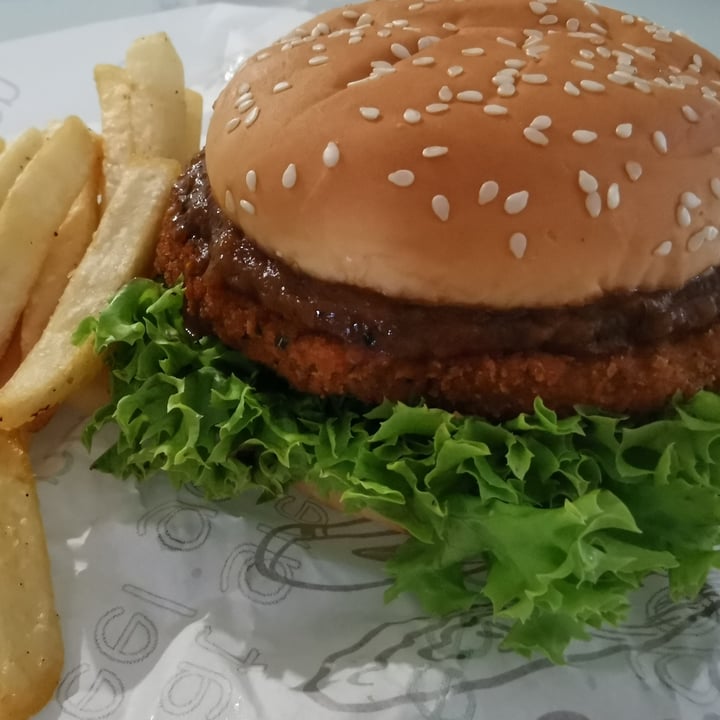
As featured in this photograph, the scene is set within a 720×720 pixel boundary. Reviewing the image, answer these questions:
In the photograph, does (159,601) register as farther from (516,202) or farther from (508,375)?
(516,202)

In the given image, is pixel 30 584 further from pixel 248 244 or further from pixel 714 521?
pixel 714 521

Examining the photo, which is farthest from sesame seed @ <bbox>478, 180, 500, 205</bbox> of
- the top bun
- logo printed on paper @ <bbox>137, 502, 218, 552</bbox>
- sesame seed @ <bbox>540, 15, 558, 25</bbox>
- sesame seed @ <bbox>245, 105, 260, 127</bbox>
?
logo printed on paper @ <bbox>137, 502, 218, 552</bbox>

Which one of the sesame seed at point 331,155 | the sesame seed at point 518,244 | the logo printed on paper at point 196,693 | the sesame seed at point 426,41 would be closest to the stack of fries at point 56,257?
the logo printed on paper at point 196,693


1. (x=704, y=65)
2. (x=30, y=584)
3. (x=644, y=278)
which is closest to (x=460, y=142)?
(x=644, y=278)

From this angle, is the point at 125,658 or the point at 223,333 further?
the point at 223,333

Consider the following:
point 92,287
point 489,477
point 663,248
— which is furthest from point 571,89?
point 92,287

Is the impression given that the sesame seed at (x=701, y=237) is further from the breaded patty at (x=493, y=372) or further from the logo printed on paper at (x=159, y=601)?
the logo printed on paper at (x=159, y=601)
